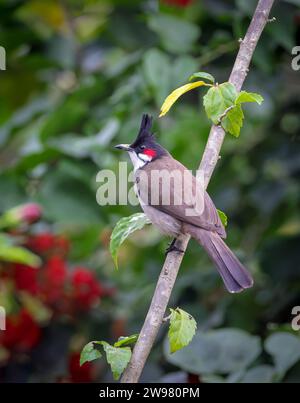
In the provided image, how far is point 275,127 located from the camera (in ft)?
11.9

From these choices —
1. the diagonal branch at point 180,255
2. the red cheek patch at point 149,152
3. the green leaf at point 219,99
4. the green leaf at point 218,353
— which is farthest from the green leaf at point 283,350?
the green leaf at point 219,99

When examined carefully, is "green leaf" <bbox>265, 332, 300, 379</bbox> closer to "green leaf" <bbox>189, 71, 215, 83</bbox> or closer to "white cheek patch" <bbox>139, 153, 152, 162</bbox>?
"white cheek patch" <bbox>139, 153, 152, 162</bbox>

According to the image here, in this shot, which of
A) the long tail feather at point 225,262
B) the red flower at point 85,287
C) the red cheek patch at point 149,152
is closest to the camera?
the long tail feather at point 225,262

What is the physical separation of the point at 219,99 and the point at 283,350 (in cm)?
95

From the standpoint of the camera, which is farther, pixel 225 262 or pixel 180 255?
pixel 225 262

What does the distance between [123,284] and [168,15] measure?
48.3 inches

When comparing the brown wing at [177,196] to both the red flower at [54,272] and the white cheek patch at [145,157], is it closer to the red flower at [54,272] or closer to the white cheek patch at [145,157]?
the white cheek patch at [145,157]

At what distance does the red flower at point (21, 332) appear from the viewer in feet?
10.00

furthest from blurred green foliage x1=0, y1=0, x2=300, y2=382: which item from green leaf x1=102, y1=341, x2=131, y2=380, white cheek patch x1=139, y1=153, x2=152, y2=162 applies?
green leaf x1=102, y1=341, x2=131, y2=380

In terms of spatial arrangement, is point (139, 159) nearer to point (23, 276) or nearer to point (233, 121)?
point (23, 276)

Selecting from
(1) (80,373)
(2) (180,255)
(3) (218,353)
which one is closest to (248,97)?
(2) (180,255)

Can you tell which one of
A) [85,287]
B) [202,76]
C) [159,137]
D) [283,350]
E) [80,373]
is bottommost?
[80,373]

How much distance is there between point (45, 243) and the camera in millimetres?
3078

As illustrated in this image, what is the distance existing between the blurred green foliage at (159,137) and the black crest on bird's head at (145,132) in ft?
1.02
